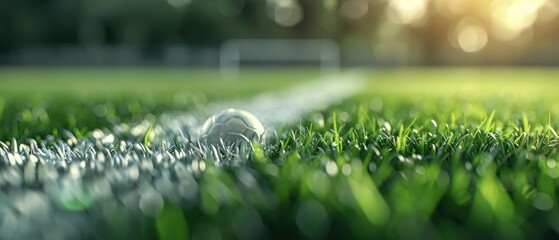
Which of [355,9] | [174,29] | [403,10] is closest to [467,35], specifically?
[403,10]

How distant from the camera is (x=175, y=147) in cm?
212

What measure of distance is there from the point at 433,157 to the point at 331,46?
23.7 m

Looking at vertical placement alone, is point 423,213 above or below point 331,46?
above

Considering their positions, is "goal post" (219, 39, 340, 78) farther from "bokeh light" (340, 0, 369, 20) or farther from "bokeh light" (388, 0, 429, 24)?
"bokeh light" (388, 0, 429, 24)

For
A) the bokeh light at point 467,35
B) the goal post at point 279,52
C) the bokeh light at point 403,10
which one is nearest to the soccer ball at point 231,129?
the bokeh light at point 403,10

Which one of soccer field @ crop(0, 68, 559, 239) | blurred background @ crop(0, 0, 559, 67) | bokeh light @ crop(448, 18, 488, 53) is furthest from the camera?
bokeh light @ crop(448, 18, 488, 53)

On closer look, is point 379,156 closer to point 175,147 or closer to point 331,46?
point 175,147

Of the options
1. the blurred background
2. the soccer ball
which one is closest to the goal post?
the blurred background

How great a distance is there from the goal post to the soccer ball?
2094cm

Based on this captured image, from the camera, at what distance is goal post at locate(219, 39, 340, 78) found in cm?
2403

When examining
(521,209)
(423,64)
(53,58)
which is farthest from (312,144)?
(423,64)

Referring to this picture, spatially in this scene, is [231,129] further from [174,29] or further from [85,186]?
[174,29]

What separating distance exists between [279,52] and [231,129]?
21.9m

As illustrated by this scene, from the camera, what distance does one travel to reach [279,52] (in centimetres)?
2420
